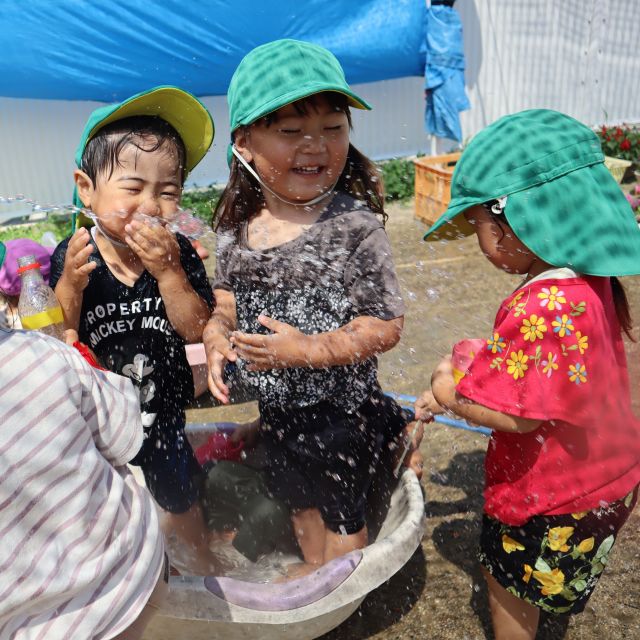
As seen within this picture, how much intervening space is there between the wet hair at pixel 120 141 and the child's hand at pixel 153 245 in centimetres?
23

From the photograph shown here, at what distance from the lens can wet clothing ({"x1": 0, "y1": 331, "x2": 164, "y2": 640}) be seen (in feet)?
4.93

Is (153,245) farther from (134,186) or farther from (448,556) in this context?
(448,556)

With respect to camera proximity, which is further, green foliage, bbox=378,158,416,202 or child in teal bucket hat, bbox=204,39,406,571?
green foliage, bbox=378,158,416,202

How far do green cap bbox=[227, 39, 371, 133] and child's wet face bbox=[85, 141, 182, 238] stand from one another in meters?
0.32

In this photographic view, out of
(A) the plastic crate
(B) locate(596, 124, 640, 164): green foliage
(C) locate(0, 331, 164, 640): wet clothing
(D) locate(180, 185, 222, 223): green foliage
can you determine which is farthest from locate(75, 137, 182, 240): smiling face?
(B) locate(596, 124, 640, 164): green foliage

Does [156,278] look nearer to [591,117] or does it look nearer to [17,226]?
[17,226]

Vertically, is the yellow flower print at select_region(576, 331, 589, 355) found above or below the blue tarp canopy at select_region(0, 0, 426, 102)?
above

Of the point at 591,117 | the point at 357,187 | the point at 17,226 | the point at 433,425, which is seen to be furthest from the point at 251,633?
the point at 591,117

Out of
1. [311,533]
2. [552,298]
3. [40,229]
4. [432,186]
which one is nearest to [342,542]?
[311,533]

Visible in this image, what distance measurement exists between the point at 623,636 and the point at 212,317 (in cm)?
189

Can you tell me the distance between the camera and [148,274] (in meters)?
2.79

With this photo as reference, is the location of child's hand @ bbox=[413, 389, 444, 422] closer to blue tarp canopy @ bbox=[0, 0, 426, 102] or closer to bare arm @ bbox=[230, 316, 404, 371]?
bare arm @ bbox=[230, 316, 404, 371]

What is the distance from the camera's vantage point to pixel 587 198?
1934mm

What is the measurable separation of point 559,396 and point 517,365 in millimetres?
137
